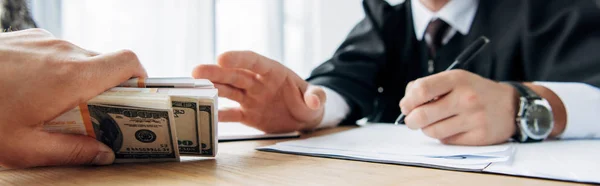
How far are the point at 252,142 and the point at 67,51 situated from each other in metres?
0.33

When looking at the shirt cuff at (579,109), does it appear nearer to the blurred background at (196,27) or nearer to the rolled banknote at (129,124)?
the rolled banknote at (129,124)

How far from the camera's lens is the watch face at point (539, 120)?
66 cm

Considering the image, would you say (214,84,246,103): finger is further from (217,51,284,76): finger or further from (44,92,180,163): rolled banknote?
(44,92,180,163): rolled banknote

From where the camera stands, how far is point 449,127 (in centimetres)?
62

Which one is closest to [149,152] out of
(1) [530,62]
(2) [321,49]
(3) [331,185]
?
(3) [331,185]

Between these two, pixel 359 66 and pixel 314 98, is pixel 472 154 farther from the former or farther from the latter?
pixel 359 66

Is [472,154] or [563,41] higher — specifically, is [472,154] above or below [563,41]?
below

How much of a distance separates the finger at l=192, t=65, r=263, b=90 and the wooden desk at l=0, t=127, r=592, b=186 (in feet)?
0.65

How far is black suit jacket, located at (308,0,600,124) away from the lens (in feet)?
2.81

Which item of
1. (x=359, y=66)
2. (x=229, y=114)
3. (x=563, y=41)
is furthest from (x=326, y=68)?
(x=563, y=41)

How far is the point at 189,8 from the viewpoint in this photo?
210cm

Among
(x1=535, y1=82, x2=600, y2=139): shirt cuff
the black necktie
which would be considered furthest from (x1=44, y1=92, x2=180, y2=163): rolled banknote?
the black necktie

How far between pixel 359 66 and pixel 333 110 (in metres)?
0.21

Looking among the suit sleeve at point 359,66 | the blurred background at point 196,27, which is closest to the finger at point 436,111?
the suit sleeve at point 359,66
